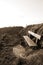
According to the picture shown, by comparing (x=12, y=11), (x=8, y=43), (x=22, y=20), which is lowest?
(x=8, y=43)

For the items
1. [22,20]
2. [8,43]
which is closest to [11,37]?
[8,43]

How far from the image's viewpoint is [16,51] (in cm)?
368

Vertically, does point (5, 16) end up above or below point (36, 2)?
below

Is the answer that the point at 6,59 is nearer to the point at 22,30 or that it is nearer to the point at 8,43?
the point at 8,43

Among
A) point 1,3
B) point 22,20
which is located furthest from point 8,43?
point 1,3

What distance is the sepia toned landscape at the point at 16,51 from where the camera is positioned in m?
2.81

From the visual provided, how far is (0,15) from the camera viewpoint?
602cm

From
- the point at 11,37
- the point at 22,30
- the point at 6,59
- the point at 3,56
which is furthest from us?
the point at 22,30

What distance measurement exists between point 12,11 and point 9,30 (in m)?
0.84

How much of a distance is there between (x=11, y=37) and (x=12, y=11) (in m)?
1.38

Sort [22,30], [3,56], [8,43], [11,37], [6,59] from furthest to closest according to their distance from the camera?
[22,30] → [11,37] → [8,43] → [3,56] → [6,59]

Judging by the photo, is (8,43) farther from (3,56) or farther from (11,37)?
(3,56)

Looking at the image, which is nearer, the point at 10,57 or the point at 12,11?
the point at 10,57

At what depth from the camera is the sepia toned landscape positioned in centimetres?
281
